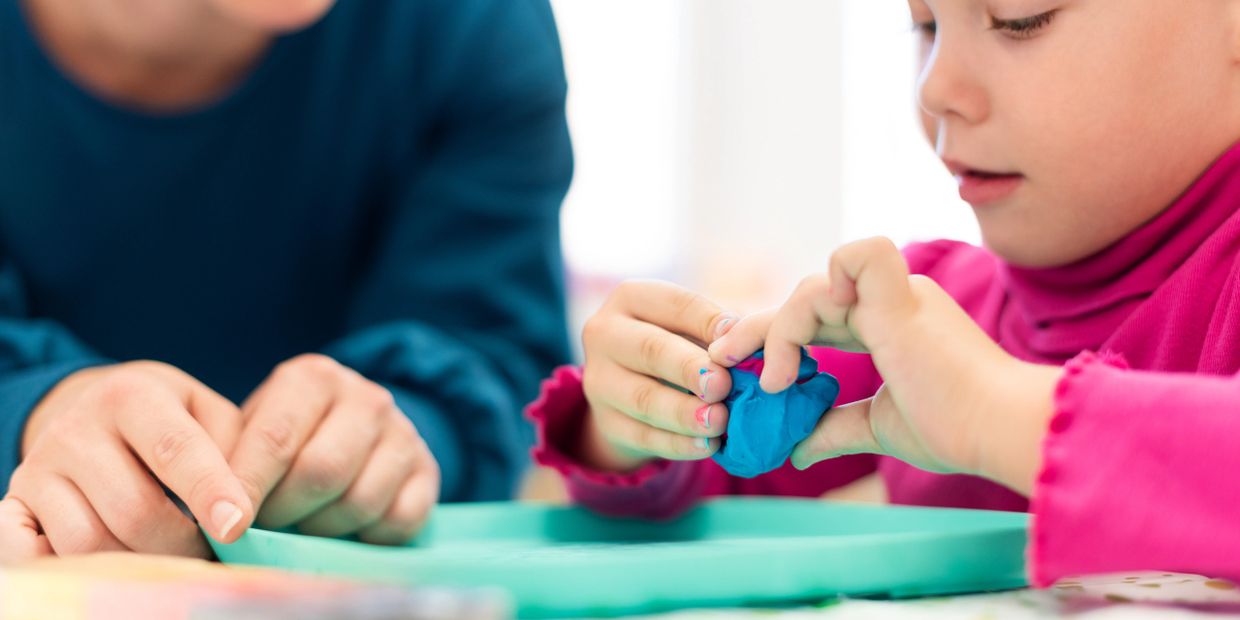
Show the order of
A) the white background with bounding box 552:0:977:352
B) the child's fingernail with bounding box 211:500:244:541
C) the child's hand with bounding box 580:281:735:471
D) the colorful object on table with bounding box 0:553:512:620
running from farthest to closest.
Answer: the white background with bounding box 552:0:977:352 < the child's hand with bounding box 580:281:735:471 < the child's fingernail with bounding box 211:500:244:541 < the colorful object on table with bounding box 0:553:512:620

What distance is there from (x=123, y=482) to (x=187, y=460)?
4 cm

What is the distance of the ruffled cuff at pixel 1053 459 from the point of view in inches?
20.4

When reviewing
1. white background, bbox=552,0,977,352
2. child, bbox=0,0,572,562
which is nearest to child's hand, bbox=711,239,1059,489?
child, bbox=0,0,572,562

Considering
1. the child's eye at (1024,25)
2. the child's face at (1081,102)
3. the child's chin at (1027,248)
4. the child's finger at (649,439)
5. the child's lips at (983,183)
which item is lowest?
the child's finger at (649,439)

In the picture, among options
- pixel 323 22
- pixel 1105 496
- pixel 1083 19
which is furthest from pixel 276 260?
pixel 1105 496

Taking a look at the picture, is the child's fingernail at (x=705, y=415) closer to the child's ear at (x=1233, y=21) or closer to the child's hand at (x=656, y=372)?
the child's hand at (x=656, y=372)

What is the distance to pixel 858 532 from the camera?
0.77 meters

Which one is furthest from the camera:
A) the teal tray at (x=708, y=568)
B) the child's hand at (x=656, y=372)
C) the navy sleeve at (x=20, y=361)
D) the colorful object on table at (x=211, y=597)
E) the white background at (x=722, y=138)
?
the white background at (x=722, y=138)

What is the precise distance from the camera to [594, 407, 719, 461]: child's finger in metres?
0.73

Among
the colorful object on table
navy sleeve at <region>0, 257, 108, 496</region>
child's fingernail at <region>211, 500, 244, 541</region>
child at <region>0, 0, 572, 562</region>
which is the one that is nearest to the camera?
the colorful object on table

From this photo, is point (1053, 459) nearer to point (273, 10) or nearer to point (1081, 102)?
point (1081, 102)

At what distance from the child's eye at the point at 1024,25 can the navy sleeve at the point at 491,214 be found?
561 mm

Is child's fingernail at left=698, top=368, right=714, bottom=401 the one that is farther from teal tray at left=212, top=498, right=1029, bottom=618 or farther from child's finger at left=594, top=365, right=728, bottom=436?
teal tray at left=212, top=498, right=1029, bottom=618

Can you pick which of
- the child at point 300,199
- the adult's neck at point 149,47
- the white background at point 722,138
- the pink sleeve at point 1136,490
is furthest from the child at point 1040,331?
the white background at point 722,138
